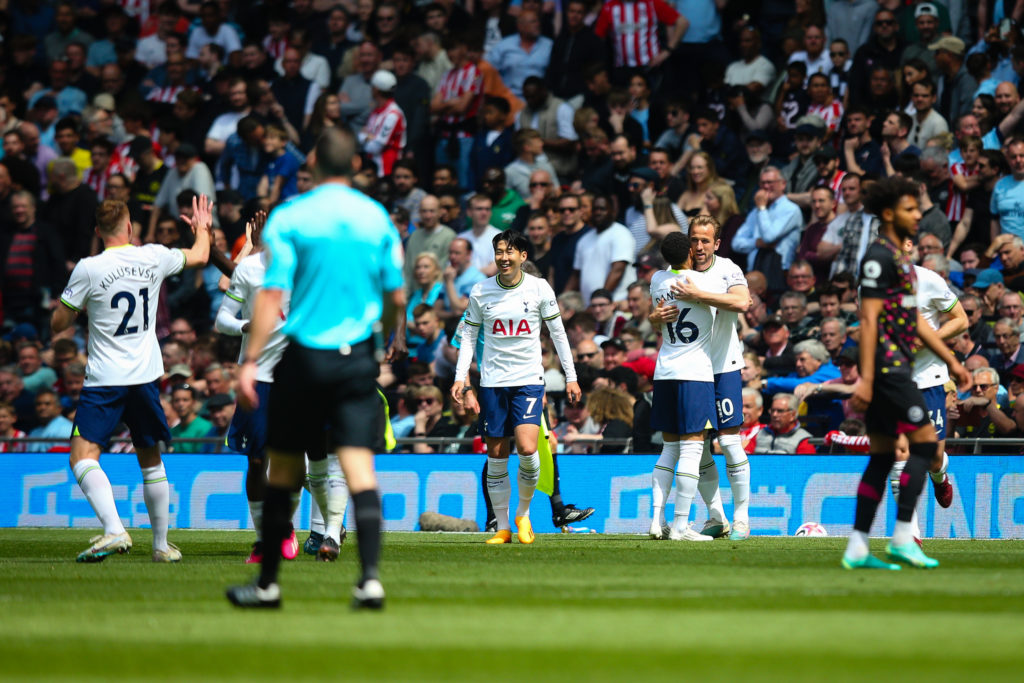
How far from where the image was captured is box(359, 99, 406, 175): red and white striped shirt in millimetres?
22062

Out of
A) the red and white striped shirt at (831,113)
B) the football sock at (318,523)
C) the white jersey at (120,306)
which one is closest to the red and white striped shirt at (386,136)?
the red and white striped shirt at (831,113)

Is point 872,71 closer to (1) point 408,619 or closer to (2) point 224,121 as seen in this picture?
(2) point 224,121

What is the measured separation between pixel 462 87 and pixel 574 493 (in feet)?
26.9

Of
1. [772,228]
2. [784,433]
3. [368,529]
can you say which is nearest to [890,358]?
[368,529]

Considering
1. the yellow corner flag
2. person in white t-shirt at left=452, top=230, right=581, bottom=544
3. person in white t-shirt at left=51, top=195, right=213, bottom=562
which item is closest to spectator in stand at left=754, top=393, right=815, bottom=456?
the yellow corner flag

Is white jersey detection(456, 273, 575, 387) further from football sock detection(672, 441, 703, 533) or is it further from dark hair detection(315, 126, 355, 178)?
dark hair detection(315, 126, 355, 178)

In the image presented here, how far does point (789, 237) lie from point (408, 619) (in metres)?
12.9

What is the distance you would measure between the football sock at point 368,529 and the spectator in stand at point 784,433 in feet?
29.8

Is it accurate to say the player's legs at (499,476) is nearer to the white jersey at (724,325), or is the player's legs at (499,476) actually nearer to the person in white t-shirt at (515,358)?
the person in white t-shirt at (515,358)

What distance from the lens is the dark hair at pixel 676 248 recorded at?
493 inches

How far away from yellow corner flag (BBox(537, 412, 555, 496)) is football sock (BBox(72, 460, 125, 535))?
185 inches

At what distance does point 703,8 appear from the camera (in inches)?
844

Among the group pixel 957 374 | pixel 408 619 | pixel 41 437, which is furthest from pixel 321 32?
pixel 408 619

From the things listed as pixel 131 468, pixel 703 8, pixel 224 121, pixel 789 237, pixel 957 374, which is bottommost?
pixel 131 468
